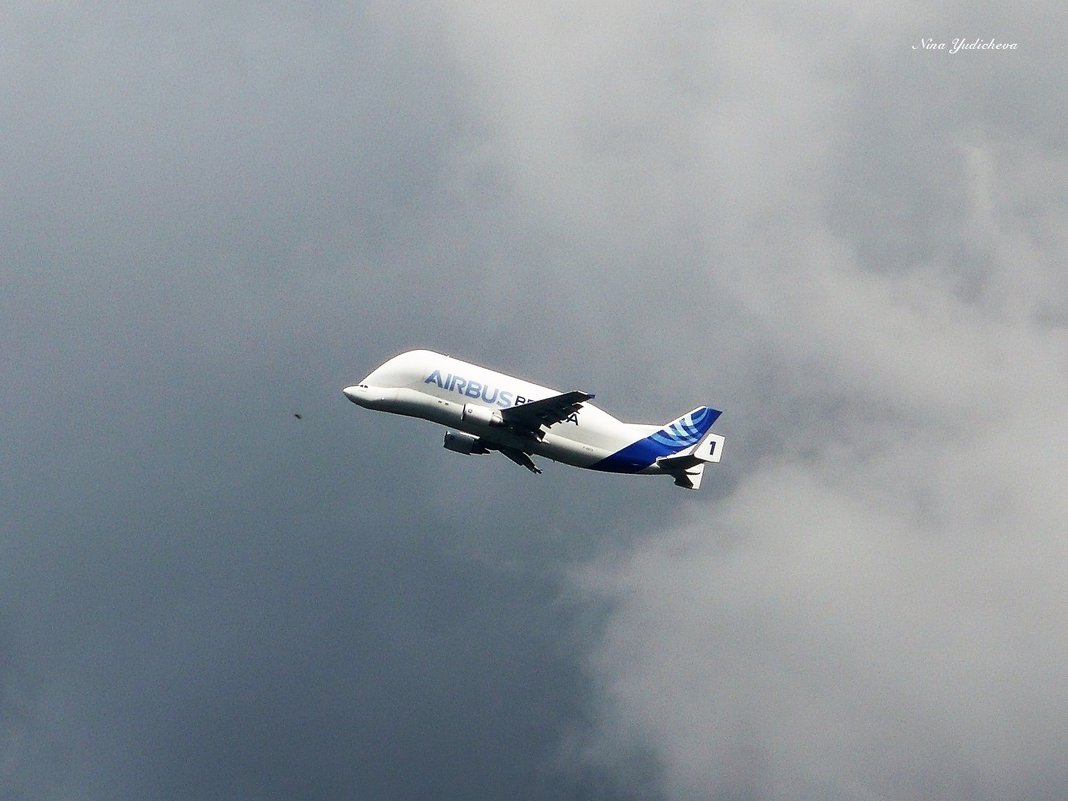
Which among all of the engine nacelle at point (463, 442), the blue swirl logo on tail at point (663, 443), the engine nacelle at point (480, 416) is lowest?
the engine nacelle at point (463, 442)

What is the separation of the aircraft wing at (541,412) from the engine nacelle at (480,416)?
→ 0.48 meters

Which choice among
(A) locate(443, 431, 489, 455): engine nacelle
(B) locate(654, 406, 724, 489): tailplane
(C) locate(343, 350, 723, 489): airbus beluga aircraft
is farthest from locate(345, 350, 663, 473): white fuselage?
(B) locate(654, 406, 724, 489): tailplane

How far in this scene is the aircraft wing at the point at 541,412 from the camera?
274 ft

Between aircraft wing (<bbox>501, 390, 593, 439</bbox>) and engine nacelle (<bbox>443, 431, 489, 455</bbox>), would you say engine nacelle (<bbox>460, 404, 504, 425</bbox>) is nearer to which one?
aircraft wing (<bbox>501, 390, 593, 439</bbox>)

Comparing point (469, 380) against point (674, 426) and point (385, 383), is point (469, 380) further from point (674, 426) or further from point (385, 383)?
point (674, 426)

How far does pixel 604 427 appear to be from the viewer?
90.4 m

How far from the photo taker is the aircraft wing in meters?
83.4

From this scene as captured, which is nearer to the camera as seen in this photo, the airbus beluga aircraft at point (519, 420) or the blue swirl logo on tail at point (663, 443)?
the airbus beluga aircraft at point (519, 420)

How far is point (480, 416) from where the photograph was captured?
3346 inches

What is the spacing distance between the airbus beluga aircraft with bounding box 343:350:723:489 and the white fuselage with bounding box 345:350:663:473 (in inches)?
2.8

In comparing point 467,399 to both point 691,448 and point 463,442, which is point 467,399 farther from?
point 691,448

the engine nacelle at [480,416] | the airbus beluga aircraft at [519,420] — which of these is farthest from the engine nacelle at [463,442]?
the engine nacelle at [480,416]

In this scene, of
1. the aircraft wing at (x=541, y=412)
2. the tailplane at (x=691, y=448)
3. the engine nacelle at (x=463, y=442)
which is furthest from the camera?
the tailplane at (x=691, y=448)

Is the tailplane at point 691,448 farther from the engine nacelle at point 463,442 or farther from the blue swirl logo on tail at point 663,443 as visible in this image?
the engine nacelle at point 463,442
